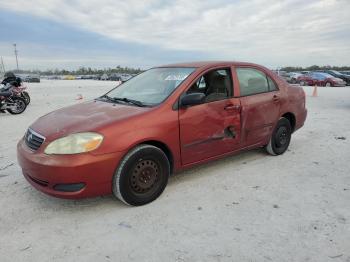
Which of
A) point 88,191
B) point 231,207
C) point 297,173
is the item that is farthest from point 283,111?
point 88,191

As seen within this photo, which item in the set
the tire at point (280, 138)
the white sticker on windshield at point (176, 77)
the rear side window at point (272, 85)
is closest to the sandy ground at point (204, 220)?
the tire at point (280, 138)

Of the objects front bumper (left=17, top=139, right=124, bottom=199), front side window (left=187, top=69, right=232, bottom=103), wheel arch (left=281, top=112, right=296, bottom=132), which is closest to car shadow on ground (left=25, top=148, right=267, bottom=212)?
front bumper (left=17, top=139, right=124, bottom=199)

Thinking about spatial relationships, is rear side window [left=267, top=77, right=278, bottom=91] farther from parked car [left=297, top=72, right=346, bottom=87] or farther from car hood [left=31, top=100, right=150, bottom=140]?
parked car [left=297, top=72, right=346, bottom=87]

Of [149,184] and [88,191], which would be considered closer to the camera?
[88,191]

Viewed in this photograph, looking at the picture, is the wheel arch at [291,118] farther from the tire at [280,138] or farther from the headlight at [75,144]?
the headlight at [75,144]

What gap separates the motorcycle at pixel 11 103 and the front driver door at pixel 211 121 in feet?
30.2

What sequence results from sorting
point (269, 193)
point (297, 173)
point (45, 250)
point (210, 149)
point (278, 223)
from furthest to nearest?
point (297, 173)
point (210, 149)
point (269, 193)
point (278, 223)
point (45, 250)

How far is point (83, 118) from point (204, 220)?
1784 millimetres

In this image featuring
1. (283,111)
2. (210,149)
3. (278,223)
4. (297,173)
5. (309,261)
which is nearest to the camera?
(309,261)

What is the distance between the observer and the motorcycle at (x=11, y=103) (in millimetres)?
11312

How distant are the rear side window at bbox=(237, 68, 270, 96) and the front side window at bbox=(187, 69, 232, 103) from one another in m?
0.24

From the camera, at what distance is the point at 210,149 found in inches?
173

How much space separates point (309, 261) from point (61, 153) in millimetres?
2524

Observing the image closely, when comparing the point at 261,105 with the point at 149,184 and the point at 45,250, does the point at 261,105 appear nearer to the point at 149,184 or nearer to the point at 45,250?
the point at 149,184
